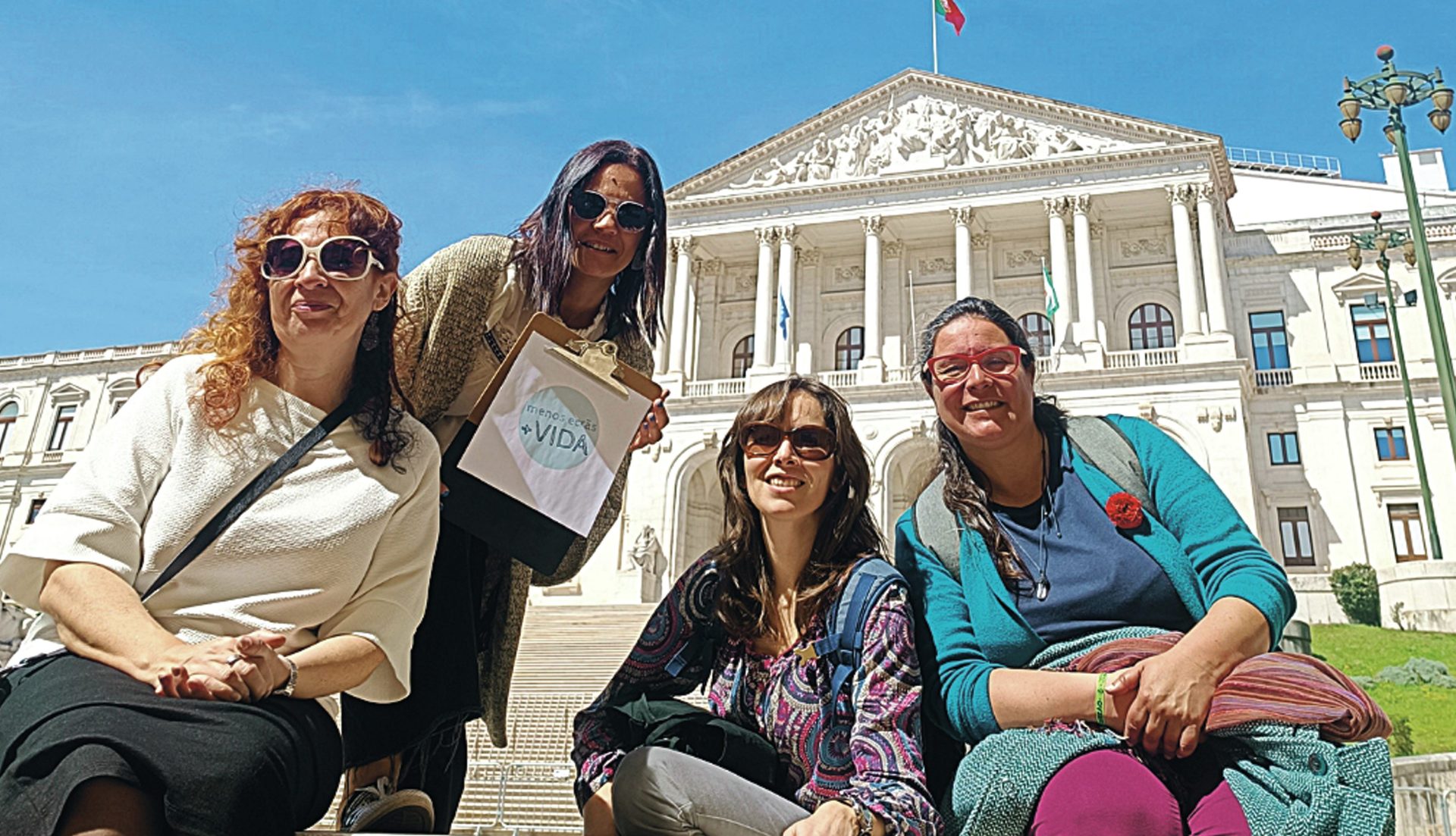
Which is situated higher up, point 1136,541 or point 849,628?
point 1136,541

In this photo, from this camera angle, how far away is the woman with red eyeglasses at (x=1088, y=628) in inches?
87.4

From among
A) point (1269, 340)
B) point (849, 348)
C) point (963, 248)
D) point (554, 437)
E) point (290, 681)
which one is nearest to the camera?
point (290, 681)

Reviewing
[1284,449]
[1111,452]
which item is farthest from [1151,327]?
[1111,452]

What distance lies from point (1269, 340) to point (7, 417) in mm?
49603

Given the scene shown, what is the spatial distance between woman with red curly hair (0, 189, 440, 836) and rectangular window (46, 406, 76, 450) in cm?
4790

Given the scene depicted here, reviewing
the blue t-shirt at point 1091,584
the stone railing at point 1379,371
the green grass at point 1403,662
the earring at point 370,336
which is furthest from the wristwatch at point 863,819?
the stone railing at point 1379,371

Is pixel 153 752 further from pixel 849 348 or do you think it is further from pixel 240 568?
pixel 849 348

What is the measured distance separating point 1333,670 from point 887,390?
26686mm

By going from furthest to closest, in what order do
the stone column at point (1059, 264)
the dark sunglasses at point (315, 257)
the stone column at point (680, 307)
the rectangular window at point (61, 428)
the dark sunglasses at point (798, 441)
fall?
1. the rectangular window at point (61, 428)
2. the stone column at point (680, 307)
3. the stone column at point (1059, 264)
4. the dark sunglasses at point (798, 441)
5. the dark sunglasses at point (315, 257)

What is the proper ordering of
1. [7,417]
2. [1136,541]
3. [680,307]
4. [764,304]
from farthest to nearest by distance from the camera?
[7,417]
[680,307]
[764,304]
[1136,541]

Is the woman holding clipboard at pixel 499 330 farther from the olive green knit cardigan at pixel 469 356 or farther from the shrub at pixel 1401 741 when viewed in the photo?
the shrub at pixel 1401 741

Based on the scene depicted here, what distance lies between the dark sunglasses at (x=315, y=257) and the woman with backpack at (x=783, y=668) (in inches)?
44.3

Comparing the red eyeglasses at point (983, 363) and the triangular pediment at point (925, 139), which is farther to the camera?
the triangular pediment at point (925, 139)

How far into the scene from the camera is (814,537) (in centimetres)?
285
